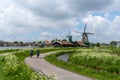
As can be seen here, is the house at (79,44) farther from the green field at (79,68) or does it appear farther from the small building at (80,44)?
the green field at (79,68)

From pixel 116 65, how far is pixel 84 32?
343 feet

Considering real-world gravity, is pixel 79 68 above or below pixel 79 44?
below

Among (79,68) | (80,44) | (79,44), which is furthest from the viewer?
(79,44)

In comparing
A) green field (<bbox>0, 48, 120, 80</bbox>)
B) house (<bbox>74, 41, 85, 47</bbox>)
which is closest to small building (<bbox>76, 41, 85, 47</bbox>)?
house (<bbox>74, 41, 85, 47</bbox>)

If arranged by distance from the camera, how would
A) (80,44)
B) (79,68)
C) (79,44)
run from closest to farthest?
(79,68)
(80,44)
(79,44)

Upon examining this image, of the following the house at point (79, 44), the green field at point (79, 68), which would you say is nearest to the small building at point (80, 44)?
the house at point (79, 44)

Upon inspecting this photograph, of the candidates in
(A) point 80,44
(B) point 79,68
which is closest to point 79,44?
(A) point 80,44

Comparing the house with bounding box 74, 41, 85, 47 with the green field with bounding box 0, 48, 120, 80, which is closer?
the green field with bounding box 0, 48, 120, 80

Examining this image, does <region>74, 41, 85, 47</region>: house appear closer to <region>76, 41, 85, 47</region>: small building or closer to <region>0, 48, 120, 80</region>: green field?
<region>76, 41, 85, 47</region>: small building

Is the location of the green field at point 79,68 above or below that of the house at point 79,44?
below

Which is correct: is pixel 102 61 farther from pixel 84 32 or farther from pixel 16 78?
pixel 84 32

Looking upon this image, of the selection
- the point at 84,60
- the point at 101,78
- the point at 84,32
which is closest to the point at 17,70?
the point at 101,78

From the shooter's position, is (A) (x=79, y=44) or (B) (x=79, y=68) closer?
(B) (x=79, y=68)

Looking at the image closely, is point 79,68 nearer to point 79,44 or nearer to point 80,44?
point 80,44
